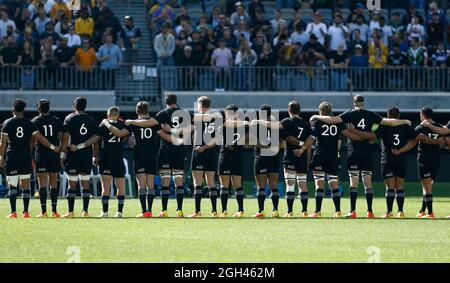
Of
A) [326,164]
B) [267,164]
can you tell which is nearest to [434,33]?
[326,164]

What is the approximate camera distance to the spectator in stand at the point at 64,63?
122 ft

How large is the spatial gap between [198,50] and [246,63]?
1467mm

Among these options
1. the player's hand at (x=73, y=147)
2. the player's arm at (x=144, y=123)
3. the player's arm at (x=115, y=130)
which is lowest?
the player's hand at (x=73, y=147)

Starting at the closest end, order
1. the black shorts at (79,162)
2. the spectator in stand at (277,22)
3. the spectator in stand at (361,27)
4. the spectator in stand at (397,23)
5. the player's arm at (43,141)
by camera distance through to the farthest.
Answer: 1. the player's arm at (43,141)
2. the black shorts at (79,162)
3. the spectator in stand at (277,22)
4. the spectator in stand at (361,27)
5. the spectator in stand at (397,23)

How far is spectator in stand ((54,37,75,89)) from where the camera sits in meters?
37.2

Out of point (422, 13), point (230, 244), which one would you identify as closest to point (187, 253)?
point (230, 244)

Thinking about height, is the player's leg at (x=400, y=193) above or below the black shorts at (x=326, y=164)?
below

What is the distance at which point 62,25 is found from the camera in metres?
38.3

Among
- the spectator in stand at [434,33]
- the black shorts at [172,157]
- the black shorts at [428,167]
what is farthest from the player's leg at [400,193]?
the spectator in stand at [434,33]

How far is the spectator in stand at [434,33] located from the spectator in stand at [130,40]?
8.90m

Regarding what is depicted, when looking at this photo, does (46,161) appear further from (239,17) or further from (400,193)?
(239,17)

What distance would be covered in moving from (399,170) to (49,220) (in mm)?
6638

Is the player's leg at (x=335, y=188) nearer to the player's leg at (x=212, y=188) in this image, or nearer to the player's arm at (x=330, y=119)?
the player's arm at (x=330, y=119)

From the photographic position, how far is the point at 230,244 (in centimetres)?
1919
